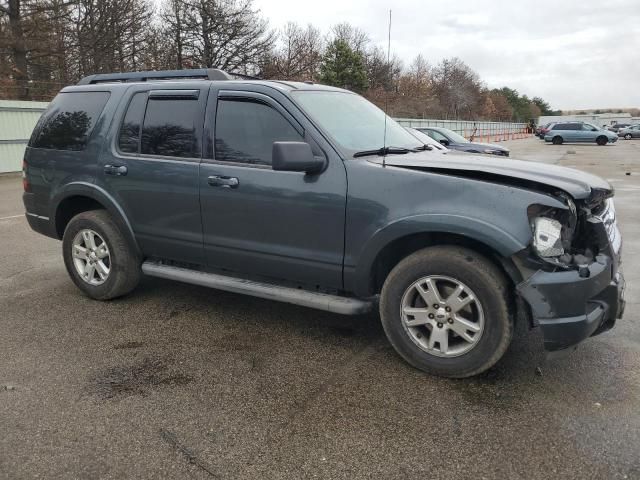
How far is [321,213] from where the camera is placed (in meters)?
3.62

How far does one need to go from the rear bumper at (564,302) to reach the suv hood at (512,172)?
1.57 ft

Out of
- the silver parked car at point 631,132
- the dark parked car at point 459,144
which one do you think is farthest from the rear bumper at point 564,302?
the silver parked car at point 631,132

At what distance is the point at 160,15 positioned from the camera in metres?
35.0

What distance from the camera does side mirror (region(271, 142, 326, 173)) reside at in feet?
11.2

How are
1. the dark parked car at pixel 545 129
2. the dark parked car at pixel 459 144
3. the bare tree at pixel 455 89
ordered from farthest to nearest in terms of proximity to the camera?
the bare tree at pixel 455 89 → the dark parked car at pixel 545 129 → the dark parked car at pixel 459 144

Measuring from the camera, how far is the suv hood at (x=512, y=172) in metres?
3.15

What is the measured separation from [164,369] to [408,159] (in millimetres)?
2185

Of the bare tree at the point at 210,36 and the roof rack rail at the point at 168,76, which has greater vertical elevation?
the bare tree at the point at 210,36

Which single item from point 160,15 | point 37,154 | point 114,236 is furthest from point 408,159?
point 160,15

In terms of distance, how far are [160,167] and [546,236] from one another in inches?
115

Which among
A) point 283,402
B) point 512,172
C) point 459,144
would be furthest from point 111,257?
point 459,144

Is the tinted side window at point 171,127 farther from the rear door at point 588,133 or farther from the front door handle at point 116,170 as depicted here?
the rear door at point 588,133

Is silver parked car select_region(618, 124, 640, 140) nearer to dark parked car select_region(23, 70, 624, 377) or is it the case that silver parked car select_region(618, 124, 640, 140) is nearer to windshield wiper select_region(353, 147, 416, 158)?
dark parked car select_region(23, 70, 624, 377)

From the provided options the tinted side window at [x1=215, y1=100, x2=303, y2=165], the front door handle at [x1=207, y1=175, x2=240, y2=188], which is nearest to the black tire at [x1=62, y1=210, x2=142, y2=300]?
the front door handle at [x1=207, y1=175, x2=240, y2=188]
